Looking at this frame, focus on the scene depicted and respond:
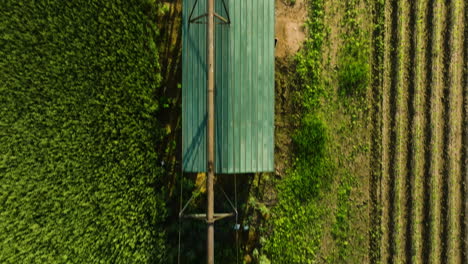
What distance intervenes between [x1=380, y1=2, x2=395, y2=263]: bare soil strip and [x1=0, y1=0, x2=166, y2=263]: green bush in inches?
256

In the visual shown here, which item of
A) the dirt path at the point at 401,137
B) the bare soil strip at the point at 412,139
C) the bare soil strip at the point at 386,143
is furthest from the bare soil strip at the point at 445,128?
the bare soil strip at the point at 386,143

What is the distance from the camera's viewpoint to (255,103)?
560cm

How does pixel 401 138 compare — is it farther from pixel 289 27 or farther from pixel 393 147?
pixel 289 27

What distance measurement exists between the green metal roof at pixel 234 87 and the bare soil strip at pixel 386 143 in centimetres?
402

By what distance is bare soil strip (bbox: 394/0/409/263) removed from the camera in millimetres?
7344

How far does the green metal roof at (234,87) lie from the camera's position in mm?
5426

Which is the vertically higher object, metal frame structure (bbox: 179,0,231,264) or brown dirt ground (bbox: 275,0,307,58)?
brown dirt ground (bbox: 275,0,307,58)

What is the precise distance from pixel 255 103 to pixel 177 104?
273 cm

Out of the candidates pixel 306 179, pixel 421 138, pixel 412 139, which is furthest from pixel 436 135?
pixel 306 179

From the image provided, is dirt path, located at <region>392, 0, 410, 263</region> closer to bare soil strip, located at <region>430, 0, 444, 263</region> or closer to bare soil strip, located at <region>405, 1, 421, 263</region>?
bare soil strip, located at <region>405, 1, 421, 263</region>

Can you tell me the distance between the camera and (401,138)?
7367mm

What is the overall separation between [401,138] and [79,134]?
8985 millimetres

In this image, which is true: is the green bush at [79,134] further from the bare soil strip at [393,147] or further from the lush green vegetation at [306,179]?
the bare soil strip at [393,147]

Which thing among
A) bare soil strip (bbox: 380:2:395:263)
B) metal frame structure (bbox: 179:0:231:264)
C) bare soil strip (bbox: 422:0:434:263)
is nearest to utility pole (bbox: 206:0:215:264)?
metal frame structure (bbox: 179:0:231:264)
